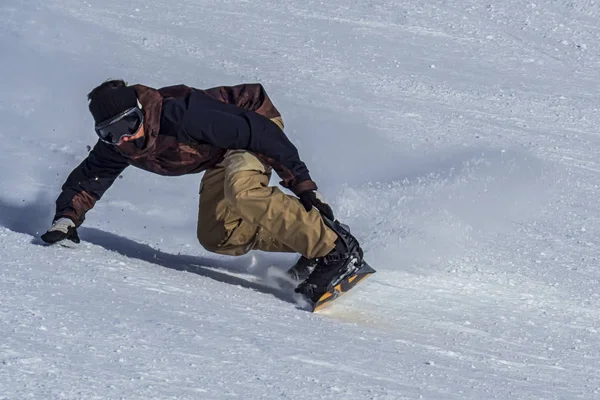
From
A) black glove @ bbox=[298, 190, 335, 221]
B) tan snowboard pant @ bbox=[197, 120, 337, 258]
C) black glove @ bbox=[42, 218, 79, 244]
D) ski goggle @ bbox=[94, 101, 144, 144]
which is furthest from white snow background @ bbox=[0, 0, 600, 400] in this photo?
ski goggle @ bbox=[94, 101, 144, 144]

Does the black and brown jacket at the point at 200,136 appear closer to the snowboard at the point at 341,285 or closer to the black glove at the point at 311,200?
the black glove at the point at 311,200

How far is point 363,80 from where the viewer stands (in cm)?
955

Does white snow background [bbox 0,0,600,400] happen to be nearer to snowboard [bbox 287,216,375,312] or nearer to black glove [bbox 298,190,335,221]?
snowboard [bbox 287,216,375,312]

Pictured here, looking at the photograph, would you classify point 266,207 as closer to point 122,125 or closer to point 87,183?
point 122,125

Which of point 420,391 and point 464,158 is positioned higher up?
point 420,391

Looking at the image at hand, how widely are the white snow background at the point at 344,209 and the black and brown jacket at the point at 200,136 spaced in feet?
1.60

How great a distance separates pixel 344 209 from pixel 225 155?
194 centimetres

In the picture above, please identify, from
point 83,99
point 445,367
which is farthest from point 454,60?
point 445,367

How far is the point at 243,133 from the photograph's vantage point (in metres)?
4.71

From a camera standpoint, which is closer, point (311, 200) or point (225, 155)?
point (311, 200)

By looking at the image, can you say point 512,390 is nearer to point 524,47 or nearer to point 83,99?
point 83,99

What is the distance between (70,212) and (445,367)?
79.5 inches

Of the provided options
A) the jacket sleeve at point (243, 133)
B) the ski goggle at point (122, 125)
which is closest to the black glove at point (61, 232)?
the ski goggle at point (122, 125)

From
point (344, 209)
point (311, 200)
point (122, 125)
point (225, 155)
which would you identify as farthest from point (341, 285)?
point (344, 209)
